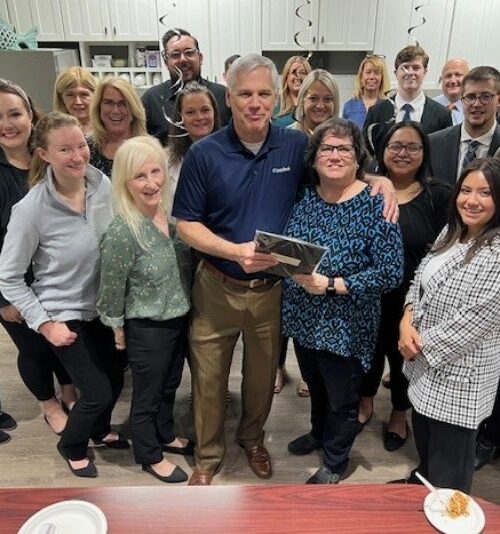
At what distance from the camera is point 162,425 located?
6.93ft

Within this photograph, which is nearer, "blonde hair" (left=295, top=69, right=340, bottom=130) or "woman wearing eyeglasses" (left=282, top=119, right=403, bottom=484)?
"woman wearing eyeglasses" (left=282, top=119, right=403, bottom=484)

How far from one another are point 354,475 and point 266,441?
42 centimetres

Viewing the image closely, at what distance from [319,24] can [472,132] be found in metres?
3.40

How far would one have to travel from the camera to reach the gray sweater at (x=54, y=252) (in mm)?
1606

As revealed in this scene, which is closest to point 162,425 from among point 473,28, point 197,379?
point 197,379

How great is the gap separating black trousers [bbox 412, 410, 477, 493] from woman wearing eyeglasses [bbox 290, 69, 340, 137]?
1.41m

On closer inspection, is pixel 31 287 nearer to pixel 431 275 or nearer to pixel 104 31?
pixel 431 275

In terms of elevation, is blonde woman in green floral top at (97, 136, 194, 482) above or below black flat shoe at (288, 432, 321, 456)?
above

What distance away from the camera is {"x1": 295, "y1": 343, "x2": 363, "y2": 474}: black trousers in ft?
5.60

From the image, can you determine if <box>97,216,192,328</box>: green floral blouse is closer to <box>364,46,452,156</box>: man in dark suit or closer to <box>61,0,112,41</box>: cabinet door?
<box>364,46,452,156</box>: man in dark suit

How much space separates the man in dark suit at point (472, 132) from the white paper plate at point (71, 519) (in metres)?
1.79

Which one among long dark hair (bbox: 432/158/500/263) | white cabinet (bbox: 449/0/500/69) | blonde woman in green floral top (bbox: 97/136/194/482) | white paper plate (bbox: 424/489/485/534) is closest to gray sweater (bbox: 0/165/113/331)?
blonde woman in green floral top (bbox: 97/136/194/482)

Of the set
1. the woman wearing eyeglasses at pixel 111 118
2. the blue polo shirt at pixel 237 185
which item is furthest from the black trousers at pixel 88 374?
the woman wearing eyeglasses at pixel 111 118

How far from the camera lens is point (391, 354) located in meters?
2.03
